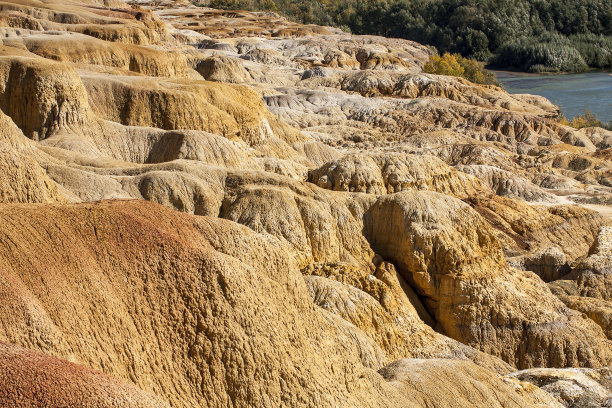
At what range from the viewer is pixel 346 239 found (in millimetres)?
24469

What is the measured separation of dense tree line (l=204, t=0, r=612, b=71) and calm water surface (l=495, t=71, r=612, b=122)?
3.26m

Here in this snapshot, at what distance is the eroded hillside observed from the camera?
11055 mm

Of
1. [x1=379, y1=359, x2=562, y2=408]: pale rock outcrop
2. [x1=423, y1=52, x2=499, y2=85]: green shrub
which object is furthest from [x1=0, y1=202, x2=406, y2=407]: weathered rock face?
[x1=423, y1=52, x2=499, y2=85]: green shrub

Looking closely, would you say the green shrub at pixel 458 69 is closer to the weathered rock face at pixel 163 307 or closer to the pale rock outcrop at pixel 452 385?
the pale rock outcrop at pixel 452 385

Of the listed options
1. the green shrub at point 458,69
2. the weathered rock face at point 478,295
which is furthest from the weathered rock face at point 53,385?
the green shrub at point 458,69

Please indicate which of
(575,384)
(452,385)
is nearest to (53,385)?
(452,385)

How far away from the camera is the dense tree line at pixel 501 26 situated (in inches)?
4134

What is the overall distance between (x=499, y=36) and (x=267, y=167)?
8445 centimetres

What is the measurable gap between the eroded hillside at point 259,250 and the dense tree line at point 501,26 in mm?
49727

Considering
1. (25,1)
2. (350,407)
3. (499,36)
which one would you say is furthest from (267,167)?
(499,36)

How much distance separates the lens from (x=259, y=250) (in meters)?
13.6

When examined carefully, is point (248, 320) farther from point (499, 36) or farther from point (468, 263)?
point (499, 36)

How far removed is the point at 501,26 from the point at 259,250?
4065 inches

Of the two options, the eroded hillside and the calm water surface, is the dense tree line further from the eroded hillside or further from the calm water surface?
the eroded hillside
